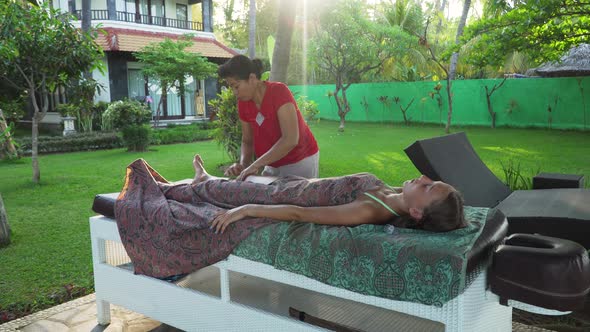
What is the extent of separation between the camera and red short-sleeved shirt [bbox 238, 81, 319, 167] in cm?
292

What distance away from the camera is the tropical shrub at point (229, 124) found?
7.46m

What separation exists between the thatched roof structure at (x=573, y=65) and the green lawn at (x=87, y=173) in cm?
214

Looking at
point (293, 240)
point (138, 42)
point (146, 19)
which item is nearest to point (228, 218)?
point (293, 240)

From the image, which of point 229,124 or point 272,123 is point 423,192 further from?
point 229,124

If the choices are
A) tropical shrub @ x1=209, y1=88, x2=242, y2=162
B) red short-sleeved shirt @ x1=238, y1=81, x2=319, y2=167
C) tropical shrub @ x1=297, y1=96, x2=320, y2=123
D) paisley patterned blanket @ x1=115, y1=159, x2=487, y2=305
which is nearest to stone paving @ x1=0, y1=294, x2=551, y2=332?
paisley patterned blanket @ x1=115, y1=159, x2=487, y2=305

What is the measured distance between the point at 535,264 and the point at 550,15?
4163 millimetres

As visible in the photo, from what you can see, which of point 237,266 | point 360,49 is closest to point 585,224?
point 237,266

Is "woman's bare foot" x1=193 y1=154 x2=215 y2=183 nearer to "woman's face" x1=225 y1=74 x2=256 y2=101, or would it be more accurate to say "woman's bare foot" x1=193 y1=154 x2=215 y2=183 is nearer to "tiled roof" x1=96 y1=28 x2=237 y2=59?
"woman's face" x1=225 y1=74 x2=256 y2=101

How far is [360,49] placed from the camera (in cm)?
1438

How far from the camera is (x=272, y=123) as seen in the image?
2.98m

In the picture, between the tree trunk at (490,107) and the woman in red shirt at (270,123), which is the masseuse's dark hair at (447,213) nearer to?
Answer: the woman in red shirt at (270,123)

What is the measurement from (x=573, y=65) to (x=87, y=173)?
1256 centimetres

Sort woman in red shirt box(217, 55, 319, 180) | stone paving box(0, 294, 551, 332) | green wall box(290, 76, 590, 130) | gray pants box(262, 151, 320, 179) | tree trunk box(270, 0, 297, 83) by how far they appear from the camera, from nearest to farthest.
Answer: stone paving box(0, 294, 551, 332) → woman in red shirt box(217, 55, 319, 180) → gray pants box(262, 151, 320, 179) → tree trunk box(270, 0, 297, 83) → green wall box(290, 76, 590, 130)

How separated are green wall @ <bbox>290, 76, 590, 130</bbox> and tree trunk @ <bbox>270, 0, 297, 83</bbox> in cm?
435
